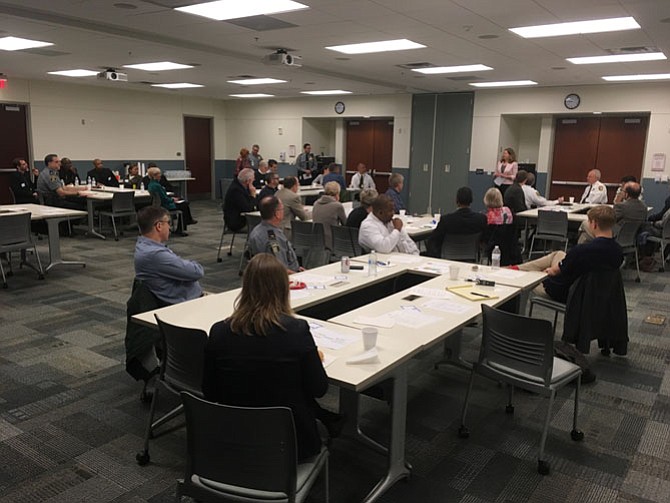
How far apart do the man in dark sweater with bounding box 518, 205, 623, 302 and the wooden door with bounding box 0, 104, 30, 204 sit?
12.1 meters

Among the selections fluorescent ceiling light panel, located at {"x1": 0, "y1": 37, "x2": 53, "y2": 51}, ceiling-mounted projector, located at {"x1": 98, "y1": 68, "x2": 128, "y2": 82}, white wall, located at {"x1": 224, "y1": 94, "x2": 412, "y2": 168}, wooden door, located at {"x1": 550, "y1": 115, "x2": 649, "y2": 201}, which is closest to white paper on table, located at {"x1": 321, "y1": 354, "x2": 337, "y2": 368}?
fluorescent ceiling light panel, located at {"x1": 0, "y1": 37, "x2": 53, "y2": 51}

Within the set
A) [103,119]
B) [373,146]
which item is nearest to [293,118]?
[373,146]

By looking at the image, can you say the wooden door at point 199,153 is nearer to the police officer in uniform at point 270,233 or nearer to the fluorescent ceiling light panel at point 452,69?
the fluorescent ceiling light panel at point 452,69

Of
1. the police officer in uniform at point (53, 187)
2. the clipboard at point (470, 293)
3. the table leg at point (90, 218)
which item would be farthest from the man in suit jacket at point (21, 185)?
the clipboard at point (470, 293)

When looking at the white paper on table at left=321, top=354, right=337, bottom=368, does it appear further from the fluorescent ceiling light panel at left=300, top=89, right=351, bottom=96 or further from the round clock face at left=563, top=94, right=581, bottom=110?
the fluorescent ceiling light panel at left=300, top=89, right=351, bottom=96

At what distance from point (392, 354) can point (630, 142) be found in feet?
36.2

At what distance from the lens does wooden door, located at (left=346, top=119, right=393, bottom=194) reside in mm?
14789

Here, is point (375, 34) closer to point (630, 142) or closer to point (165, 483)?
point (165, 483)

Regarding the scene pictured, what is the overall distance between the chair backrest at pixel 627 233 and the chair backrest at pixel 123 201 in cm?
771

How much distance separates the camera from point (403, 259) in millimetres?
4742

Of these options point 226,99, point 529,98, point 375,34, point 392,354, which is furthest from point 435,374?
point 226,99

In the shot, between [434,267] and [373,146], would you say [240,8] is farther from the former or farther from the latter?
[373,146]

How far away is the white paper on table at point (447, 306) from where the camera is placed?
3.27m

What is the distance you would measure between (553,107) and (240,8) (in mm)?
8359
